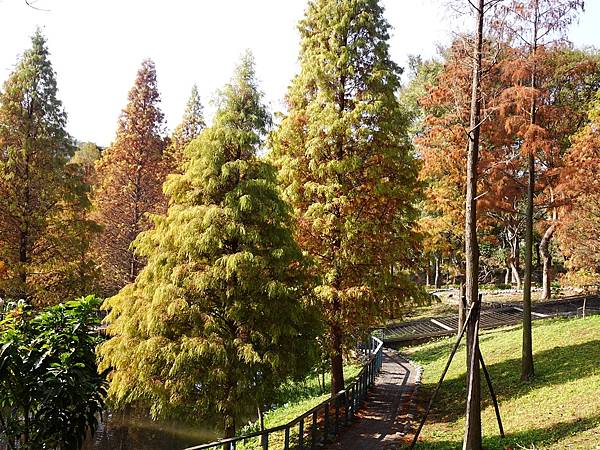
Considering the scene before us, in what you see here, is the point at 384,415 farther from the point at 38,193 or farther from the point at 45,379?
the point at 38,193

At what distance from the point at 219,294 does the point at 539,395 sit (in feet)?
25.8

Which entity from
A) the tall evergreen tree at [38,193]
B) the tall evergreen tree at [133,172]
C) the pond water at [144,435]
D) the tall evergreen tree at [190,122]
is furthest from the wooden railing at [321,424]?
the tall evergreen tree at [190,122]

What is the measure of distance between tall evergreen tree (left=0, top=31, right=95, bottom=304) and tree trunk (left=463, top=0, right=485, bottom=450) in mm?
13434

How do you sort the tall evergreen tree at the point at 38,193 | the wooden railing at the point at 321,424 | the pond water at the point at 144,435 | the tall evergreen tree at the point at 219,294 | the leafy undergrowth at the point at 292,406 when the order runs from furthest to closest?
the tall evergreen tree at the point at 38,193 → the pond water at the point at 144,435 → the leafy undergrowth at the point at 292,406 → the wooden railing at the point at 321,424 → the tall evergreen tree at the point at 219,294

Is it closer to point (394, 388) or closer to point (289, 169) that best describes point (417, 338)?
point (394, 388)

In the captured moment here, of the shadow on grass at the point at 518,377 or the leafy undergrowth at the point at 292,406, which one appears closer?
the shadow on grass at the point at 518,377

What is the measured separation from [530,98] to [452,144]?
235 inches

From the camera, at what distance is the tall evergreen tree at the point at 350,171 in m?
12.3

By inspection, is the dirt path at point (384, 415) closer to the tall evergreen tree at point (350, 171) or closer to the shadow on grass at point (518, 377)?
the shadow on grass at point (518, 377)

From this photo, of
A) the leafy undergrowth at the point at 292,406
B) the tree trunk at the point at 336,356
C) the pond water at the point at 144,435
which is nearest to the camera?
the leafy undergrowth at the point at 292,406

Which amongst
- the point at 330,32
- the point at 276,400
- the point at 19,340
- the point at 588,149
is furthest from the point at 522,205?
the point at 19,340

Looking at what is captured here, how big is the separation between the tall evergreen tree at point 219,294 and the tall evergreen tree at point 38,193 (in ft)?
26.3

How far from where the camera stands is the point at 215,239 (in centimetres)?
941

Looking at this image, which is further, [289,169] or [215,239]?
[289,169]
